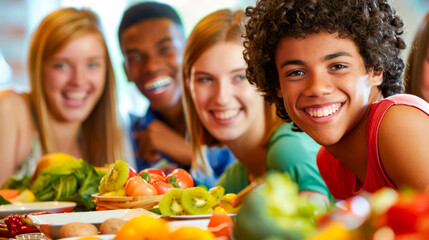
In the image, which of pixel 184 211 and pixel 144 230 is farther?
pixel 184 211

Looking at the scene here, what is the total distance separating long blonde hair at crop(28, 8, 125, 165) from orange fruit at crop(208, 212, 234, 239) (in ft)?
10.1

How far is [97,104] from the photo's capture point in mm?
4234

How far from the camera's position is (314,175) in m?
2.38

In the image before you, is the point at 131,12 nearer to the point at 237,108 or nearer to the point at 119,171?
the point at 237,108

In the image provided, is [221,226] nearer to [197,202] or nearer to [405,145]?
[197,202]

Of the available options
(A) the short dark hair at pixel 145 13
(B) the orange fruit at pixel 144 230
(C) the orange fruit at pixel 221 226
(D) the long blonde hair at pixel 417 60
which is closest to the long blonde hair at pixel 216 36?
(D) the long blonde hair at pixel 417 60

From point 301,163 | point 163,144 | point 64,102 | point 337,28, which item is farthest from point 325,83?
point 64,102

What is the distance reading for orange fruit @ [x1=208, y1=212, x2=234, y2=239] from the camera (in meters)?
0.96

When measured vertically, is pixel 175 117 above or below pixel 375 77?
below

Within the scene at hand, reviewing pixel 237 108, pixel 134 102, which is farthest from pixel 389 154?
pixel 134 102

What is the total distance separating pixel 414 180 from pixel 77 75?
3.07 m

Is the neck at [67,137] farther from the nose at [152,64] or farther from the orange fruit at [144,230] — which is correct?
the orange fruit at [144,230]

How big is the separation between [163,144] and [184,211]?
277 cm

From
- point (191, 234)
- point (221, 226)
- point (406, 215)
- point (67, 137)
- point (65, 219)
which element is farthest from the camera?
point (67, 137)
